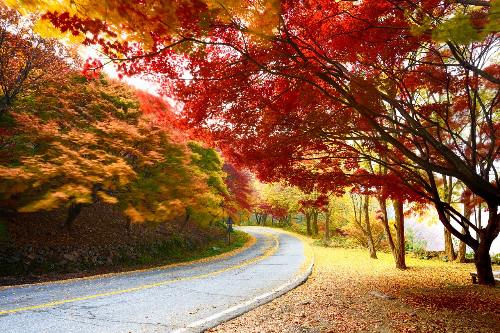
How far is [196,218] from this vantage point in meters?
14.1

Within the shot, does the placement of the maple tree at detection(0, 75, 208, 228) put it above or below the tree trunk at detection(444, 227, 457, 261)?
above

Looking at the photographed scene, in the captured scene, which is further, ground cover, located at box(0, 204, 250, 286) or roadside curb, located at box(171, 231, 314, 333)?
ground cover, located at box(0, 204, 250, 286)

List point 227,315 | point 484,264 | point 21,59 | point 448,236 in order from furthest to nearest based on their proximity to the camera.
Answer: point 448,236 < point 21,59 < point 484,264 < point 227,315

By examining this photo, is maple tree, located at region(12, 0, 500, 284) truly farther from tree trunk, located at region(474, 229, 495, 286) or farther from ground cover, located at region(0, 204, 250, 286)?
ground cover, located at region(0, 204, 250, 286)

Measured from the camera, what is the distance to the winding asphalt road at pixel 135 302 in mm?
4121

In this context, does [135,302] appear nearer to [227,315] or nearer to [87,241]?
[227,315]

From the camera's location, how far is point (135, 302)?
542cm

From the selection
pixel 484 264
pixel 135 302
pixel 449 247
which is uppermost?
pixel 484 264

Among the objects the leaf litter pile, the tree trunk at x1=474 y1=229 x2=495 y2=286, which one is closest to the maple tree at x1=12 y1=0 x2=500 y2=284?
the tree trunk at x1=474 y1=229 x2=495 y2=286

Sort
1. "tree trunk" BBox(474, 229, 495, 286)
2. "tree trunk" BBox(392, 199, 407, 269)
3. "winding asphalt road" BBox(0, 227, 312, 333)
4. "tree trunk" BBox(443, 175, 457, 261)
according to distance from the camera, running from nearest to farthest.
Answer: "winding asphalt road" BBox(0, 227, 312, 333) → "tree trunk" BBox(474, 229, 495, 286) → "tree trunk" BBox(392, 199, 407, 269) → "tree trunk" BBox(443, 175, 457, 261)

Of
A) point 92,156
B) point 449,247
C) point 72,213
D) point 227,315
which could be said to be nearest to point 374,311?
point 227,315

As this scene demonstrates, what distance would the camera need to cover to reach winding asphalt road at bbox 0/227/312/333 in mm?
4121

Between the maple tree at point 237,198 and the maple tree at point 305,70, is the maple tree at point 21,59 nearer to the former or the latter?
the maple tree at point 305,70

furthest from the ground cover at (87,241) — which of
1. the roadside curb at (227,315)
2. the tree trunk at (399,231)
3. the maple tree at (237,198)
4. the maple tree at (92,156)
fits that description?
the tree trunk at (399,231)
